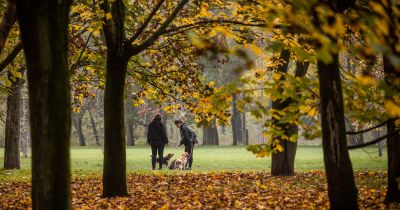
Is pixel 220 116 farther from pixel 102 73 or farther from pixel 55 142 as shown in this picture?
pixel 55 142

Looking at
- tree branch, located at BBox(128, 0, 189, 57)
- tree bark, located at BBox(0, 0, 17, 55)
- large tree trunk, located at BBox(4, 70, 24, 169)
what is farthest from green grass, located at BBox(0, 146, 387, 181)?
tree bark, located at BBox(0, 0, 17, 55)

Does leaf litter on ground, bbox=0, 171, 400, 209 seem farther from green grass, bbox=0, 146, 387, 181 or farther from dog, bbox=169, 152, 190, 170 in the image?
dog, bbox=169, 152, 190, 170

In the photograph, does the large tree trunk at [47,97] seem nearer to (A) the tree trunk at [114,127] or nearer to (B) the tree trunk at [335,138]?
(B) the tree trunk at [335,138]

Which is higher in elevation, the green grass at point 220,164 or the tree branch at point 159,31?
the tree branch at point 159,31

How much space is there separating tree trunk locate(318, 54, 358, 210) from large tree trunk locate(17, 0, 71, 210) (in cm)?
283

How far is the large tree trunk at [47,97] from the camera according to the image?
5012 millimetres

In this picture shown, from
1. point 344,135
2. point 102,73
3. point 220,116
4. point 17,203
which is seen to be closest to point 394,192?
point 344,135

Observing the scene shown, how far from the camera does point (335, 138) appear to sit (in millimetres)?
5820

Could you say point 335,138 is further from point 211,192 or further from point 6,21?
point 6,21

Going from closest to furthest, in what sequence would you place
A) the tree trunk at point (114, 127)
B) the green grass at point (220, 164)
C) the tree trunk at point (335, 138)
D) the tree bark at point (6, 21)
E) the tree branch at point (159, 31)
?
the tree trunk at point (335, 138) < the tree bark at point (6, 21) < the tree branch at point (159, 31) < the tree trunk at point (114, 127) < the green grass at point (220, 164)

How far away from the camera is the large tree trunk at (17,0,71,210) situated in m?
5.01

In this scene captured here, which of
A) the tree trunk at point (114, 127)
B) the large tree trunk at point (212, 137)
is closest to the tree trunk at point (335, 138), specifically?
the tree trunk at point (114, 127)

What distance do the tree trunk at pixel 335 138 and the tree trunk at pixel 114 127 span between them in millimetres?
4863

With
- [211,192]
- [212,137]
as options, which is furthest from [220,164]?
[212,137]
